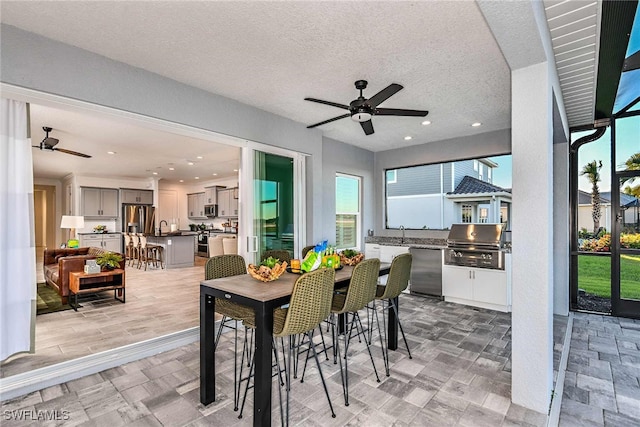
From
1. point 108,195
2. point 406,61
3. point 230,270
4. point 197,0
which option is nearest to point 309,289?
point 230,270

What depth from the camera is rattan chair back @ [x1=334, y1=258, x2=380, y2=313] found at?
2408mm

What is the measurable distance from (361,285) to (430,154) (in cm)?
403

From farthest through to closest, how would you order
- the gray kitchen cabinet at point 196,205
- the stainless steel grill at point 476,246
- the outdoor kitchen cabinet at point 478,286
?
the gray kitchen cabinet at point 196,205, the stainless steel grill at point 476,246, the outdoor kitchen cabinet at point 478,286

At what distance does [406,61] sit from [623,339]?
12.3 feet

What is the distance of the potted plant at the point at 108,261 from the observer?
193 inches

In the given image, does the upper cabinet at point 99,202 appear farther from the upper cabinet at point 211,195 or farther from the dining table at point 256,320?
the dining table at point 256,320

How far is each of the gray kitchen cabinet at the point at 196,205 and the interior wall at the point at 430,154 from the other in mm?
6920

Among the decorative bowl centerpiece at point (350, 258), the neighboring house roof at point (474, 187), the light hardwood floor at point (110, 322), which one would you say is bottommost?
the light hardwood floor at point (110, 322)

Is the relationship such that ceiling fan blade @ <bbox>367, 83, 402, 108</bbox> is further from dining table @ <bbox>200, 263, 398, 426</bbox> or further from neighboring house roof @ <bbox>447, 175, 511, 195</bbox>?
neighboring house roof @ <bbox>447, 175, 511, 195</bbox>

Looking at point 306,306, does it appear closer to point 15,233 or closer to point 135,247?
point 15,233

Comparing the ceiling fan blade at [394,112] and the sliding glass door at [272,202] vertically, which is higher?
the ceiling fan blade at [394,112]

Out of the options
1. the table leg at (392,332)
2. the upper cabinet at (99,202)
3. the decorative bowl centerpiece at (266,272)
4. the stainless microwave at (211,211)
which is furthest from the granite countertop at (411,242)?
the upper cabinet at (99,202)

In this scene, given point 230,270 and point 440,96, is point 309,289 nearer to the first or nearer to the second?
point 230,270

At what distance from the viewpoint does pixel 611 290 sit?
4.23 m
